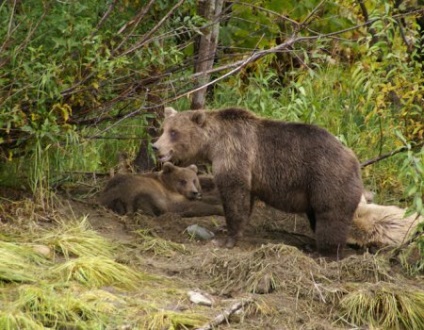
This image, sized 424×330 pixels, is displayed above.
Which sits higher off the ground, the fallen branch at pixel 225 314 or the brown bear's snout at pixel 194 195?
the fallen branch at pixel 225 314

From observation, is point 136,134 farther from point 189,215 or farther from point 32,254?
point 32,254

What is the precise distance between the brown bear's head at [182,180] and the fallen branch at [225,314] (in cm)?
394

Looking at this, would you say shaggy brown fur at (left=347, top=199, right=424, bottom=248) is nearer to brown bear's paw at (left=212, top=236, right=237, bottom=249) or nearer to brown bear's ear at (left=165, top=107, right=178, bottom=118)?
brown bear's paw at (left=212, top=236, right=237, bottom=249)

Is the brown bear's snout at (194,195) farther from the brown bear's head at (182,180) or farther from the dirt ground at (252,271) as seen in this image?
the dirt ground at (252,271)

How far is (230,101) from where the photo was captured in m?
11.4

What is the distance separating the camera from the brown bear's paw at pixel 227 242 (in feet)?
29.2

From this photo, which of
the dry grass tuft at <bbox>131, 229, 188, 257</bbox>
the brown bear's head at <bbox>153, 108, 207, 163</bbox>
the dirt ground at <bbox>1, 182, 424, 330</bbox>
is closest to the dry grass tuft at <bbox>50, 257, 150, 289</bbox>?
the dirt ground at <bbox>1, 182, 424, 330</bbox>

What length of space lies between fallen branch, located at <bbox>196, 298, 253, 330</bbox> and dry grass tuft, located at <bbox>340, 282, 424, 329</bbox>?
2.30ft

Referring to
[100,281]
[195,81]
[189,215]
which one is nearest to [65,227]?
[100,281]

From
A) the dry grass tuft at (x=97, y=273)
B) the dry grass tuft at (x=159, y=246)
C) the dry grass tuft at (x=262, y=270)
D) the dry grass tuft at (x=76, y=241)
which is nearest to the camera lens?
the dry grass tuft at (x=97, y=273)

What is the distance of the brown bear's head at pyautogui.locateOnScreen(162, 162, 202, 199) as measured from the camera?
10.4 metres

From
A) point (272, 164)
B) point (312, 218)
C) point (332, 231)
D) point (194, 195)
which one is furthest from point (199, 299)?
point (194, 195)

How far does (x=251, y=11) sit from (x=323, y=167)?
2788 millimetres

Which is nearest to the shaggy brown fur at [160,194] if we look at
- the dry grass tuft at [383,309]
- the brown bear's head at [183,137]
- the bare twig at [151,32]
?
the brown bear's head at [183,137]
